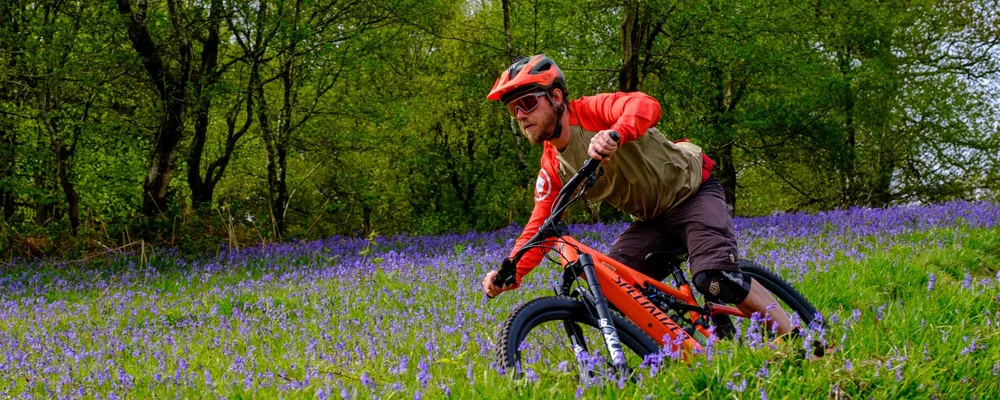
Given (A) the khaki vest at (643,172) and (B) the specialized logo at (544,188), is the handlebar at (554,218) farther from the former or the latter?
(A) the khaki vest at (643,172)

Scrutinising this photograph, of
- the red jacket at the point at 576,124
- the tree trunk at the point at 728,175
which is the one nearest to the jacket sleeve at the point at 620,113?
the red jacket at the point at 576,124

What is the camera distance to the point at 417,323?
241 inches

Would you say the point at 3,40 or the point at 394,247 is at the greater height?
the point at 3,40

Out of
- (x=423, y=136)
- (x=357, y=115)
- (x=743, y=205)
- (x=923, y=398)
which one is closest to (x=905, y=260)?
(x=923, y=398)

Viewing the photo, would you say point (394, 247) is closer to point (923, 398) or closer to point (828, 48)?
point (923, 398)

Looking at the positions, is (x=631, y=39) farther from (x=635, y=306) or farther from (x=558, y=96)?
(x=635, y=306)

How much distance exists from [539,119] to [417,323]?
2796mm

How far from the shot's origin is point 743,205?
32.7m

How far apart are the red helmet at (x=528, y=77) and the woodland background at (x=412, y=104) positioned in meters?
9.19

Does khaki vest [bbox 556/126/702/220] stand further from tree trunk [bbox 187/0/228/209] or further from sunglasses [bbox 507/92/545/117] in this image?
tree trunk [bbox 187/0/228/209]

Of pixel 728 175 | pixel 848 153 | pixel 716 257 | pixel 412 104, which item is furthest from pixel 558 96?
pixel 848 153

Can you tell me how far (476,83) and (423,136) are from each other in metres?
3.68

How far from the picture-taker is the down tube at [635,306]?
3549 millimetres

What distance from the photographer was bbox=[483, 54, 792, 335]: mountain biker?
375 centimetres
